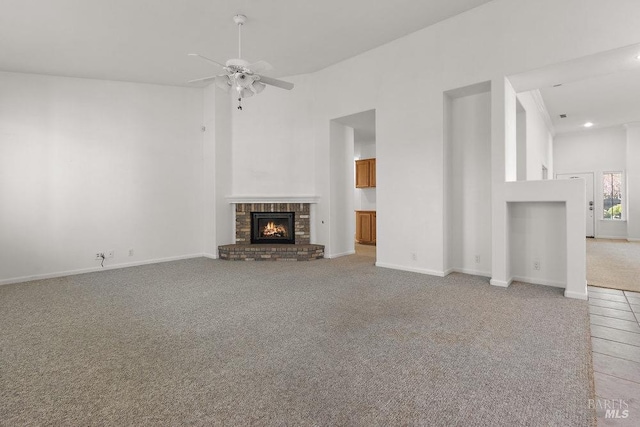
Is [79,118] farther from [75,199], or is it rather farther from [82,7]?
[82,7]

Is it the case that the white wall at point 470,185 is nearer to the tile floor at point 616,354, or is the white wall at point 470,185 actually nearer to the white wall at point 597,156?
the tile floor at point 616,354

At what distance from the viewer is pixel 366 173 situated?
852 centimetres

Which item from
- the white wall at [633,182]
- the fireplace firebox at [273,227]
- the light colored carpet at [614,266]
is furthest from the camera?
the white wall at [633,182]

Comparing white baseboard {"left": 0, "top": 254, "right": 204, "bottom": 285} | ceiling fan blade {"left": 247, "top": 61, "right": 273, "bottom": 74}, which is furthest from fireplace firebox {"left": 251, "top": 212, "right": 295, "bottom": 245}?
ceiling fan blade {"left": 247, "top": 61, "right": 273, "bottom": 74}

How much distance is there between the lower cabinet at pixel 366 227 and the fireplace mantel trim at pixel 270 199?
2.36 metres

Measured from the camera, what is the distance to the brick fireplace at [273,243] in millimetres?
6086

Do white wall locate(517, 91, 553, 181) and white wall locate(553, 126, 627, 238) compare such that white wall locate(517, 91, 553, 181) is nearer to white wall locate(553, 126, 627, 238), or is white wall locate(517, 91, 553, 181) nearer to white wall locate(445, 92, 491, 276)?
white wall locate(445, 92, 491, 276)

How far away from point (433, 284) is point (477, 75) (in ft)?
9.03

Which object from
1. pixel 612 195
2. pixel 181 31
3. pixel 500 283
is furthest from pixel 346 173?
pixel 612 195

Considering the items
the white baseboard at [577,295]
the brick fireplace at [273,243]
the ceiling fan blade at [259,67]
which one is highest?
the ceiling fan blade at [259,67]

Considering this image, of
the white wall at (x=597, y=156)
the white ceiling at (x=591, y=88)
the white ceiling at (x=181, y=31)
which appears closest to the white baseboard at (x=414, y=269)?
the white ceiling at (x=591, y=88)

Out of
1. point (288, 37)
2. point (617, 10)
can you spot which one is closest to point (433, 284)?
point (617, 10)

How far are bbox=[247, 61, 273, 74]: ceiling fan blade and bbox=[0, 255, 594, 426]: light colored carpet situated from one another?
8.28 feet

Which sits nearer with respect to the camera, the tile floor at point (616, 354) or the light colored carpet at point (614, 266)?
the tile floor at point (616, 354)
